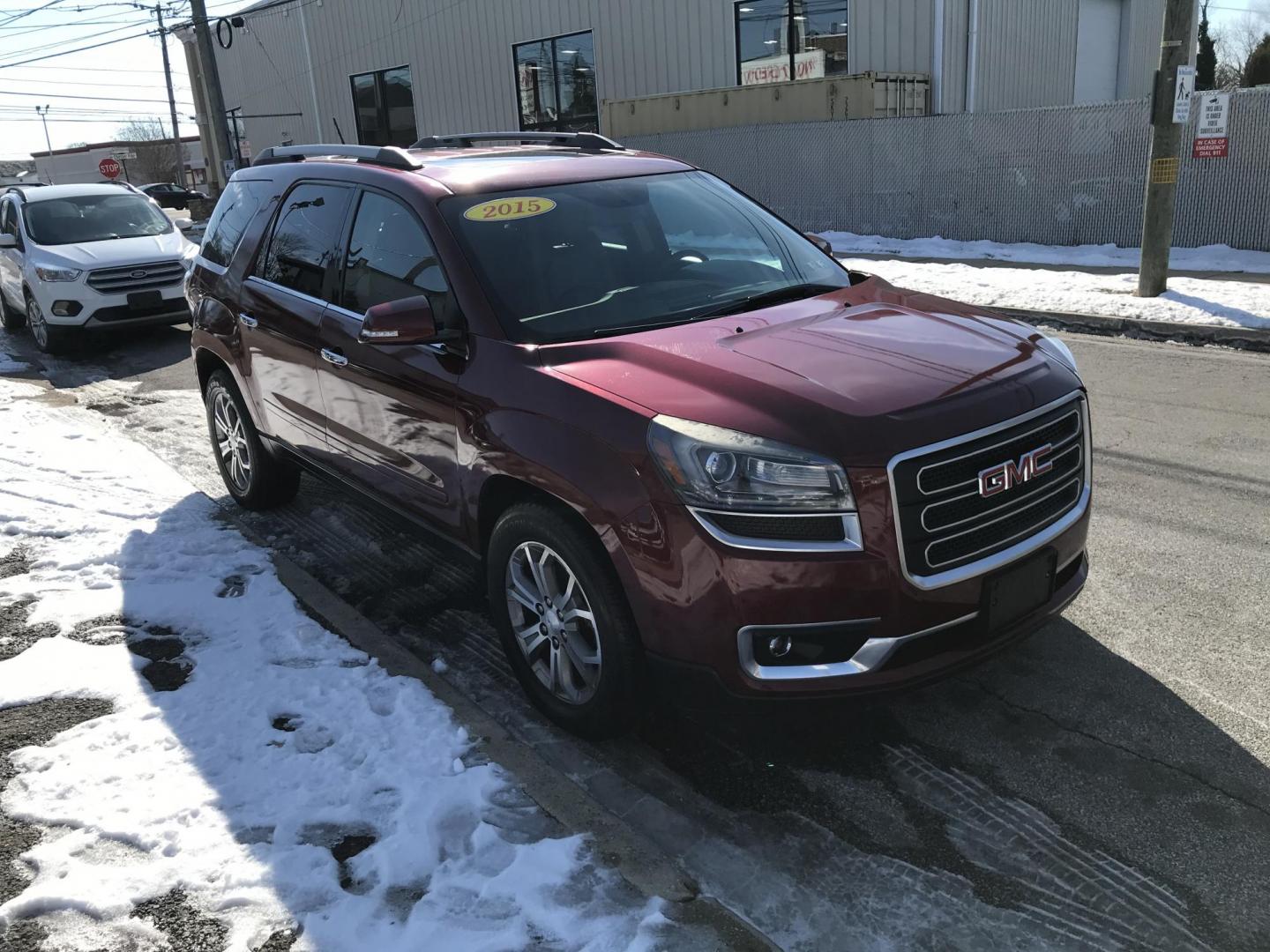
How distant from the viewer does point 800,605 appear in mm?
2775

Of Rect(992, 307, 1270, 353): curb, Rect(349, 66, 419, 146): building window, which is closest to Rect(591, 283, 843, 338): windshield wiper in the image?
Rect(992, 307, 1270, 353): curb

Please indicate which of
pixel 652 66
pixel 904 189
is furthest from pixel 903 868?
pixel 652 66

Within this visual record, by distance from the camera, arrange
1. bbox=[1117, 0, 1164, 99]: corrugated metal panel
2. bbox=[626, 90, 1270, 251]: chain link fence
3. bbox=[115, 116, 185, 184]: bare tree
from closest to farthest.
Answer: bbox=[626, 90, 1270, 251]: chain link fence, bbox=[1117, 0, 1164, 99]: corrugated metal panel, bbox=[115, 116, 185, 184]: bare tree

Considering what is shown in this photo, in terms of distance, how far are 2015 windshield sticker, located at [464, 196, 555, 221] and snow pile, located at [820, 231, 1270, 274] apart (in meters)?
9.85

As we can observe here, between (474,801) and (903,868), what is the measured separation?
47.9 inches

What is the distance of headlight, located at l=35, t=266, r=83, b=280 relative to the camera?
11.0m

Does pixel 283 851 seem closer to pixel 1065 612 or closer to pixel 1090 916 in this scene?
pixel 1090 916

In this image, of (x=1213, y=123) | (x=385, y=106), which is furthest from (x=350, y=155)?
(x=385, y=106)

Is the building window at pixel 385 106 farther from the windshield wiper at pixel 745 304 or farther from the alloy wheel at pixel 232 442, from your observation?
the windshield wiper at pixel 745 304

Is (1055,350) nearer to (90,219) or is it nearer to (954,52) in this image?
(90,219)

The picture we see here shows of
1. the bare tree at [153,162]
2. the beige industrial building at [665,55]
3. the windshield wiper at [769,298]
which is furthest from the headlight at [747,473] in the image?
the bare tree at [153,162]

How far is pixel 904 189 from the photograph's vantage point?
1714 cm

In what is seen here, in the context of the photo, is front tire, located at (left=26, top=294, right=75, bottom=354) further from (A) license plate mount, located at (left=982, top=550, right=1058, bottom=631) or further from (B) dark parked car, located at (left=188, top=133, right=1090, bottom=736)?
(A) license plate mount, located at (left=982, top=550, right=1058, bottom=631)

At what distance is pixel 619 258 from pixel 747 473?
1.45m
